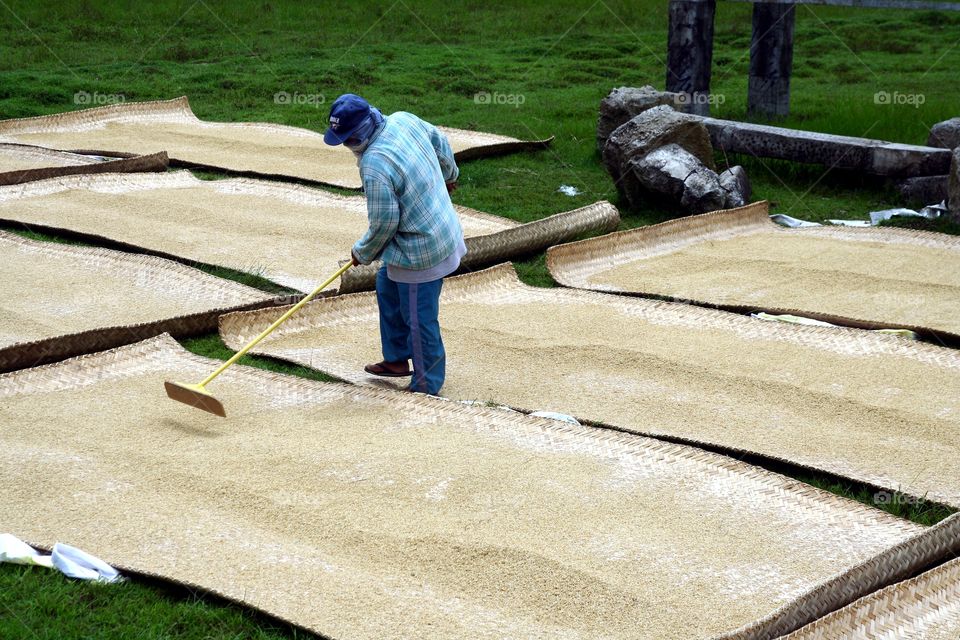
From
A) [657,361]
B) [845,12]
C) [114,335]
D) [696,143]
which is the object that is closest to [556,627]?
[657,361]

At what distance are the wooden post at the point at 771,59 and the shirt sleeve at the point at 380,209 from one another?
→ 5.56m

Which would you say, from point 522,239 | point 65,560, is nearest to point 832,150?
point 522,239

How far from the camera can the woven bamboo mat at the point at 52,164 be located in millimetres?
6629

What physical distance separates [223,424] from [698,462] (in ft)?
4.77

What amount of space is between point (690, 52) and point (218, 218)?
3.79m

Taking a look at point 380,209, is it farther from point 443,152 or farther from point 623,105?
point 623,105

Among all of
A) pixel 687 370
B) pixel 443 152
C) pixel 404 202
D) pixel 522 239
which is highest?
pixel 443 152

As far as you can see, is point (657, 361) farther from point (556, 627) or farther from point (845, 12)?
point (845, 12)

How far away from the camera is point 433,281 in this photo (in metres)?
3.93

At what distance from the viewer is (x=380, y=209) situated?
3748mm

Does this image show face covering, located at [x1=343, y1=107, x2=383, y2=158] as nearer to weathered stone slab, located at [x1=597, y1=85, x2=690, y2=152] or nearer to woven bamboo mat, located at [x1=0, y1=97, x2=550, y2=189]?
woven bamboo mat, located at [x1=0, y1=97, x2=550, y2=189]

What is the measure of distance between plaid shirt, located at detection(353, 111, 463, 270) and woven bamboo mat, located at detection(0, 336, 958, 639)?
1.55ft

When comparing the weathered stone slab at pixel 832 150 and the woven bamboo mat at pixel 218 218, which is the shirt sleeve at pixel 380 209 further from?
the weathered stone slab at pixel 832 150

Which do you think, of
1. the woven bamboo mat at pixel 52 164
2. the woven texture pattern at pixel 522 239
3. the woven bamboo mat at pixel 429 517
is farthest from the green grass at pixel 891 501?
the woven bamboo mat at pixel 52 164
